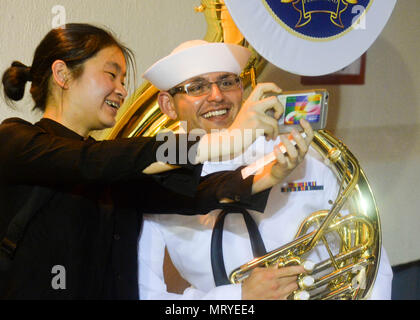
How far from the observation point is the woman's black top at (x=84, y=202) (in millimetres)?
872

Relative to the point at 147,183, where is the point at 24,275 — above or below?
below

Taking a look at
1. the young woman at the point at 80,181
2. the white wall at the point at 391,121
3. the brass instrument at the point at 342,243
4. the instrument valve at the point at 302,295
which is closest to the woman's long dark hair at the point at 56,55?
the young woman at the point at 80,181

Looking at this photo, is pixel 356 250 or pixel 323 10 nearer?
A: pixel 323 10

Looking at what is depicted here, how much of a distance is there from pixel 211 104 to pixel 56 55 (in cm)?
34

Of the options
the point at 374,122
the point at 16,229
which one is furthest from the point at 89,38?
the point at 374,122

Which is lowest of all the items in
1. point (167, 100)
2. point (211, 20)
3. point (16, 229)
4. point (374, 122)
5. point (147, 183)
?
point (16, 229)

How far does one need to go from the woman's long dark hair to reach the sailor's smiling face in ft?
0.67

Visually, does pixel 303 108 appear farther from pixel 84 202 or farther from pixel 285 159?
pixel 84 202

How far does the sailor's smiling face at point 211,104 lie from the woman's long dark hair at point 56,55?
203mm
